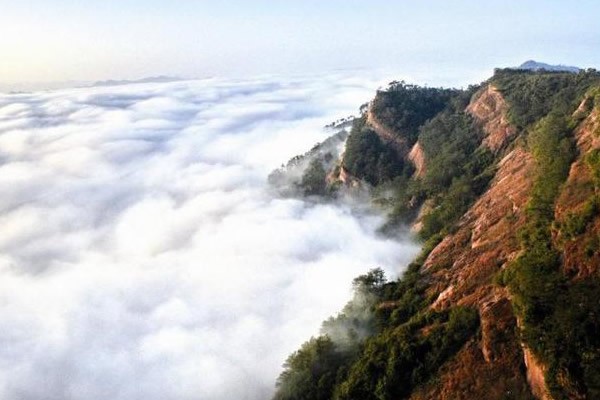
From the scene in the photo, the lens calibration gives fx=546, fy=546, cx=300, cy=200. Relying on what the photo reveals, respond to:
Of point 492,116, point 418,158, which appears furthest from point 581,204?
point 418,158

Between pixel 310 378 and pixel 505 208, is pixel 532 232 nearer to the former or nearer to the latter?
pixel 505 208

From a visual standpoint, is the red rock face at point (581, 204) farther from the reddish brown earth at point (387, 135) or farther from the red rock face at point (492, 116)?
the reddish brown earth at point (387, 135)

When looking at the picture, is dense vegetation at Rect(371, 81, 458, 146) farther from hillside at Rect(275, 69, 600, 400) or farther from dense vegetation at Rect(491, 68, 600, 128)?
hillside at Rect(275, 69, 600, 400)

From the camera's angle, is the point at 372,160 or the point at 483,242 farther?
the point at 372,160

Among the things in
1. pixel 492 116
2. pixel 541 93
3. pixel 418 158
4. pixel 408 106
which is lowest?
pixel 418 158

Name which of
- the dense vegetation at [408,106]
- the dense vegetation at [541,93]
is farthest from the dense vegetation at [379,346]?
the dense vegetation at [408,106]

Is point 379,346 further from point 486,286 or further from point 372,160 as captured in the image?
point 372,160
